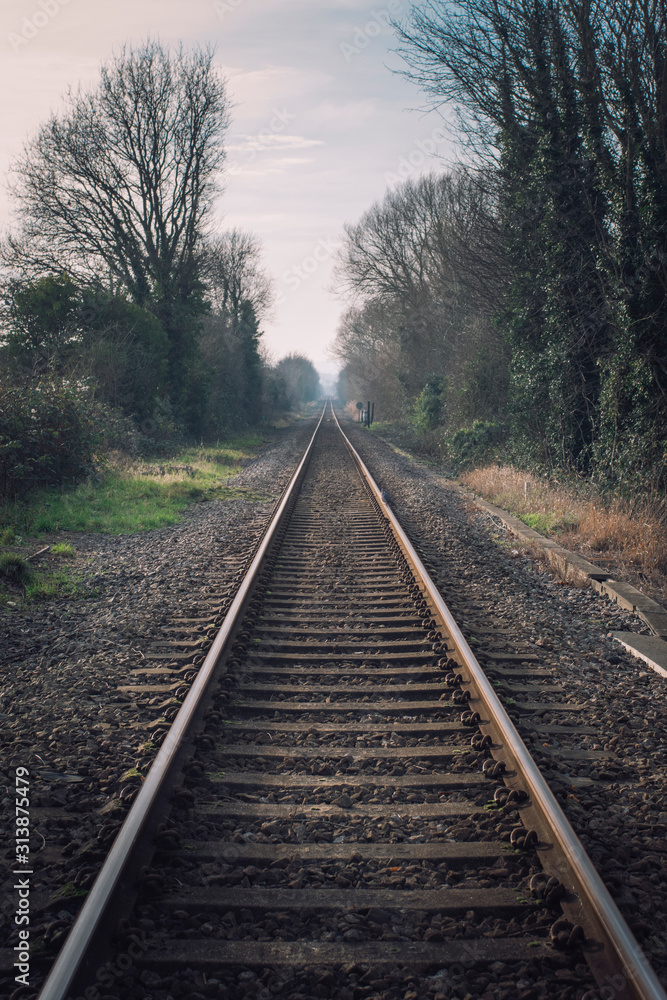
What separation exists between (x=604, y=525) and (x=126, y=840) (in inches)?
277

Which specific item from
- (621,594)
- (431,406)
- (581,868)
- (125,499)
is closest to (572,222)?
(621,594)

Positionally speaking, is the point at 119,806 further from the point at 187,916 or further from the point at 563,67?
the point at 563,67

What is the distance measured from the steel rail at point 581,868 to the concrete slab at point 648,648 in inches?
59.3

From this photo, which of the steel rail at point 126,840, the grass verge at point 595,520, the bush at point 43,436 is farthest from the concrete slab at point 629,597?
the bush at point 43,436

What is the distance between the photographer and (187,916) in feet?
7.39

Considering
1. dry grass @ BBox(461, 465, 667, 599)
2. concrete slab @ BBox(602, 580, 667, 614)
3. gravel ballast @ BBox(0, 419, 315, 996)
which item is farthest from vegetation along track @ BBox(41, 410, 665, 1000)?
dry grass @ BBox(461, 465, 667, 599)

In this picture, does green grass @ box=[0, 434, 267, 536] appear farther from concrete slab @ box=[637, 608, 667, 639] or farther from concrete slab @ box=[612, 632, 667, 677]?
concrete slab @ box=[637, 608, 667, 639]

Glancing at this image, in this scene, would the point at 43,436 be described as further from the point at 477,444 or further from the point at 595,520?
the point at 477,444

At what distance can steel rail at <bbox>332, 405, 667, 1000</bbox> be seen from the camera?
1892mm

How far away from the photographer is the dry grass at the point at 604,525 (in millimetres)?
7023

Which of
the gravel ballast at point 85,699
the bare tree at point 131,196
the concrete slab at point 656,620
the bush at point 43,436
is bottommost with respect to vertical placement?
the concrete slab at point 656,620

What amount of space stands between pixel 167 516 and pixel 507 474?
22.4 ft

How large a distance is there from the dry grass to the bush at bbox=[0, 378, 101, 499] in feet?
25.2

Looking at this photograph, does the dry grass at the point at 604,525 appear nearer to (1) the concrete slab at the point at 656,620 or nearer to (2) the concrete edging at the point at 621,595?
(2) the concrete edging at the point at 621,595
